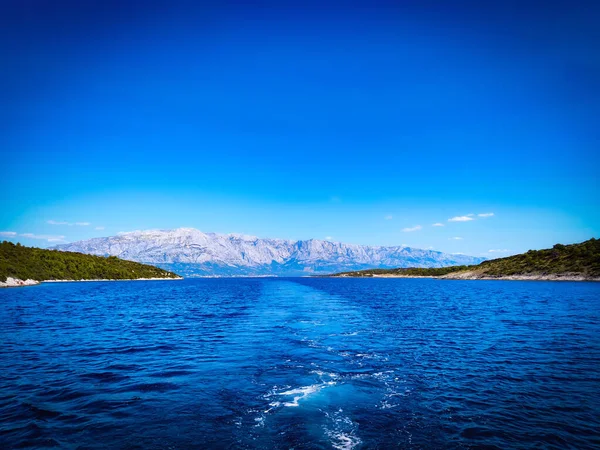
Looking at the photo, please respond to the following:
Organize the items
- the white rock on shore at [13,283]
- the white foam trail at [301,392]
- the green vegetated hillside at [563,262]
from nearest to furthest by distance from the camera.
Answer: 1. the white foam trail at [301,392]
2. the white rock on shore at [13,283]
3. the green vegetated hillside at [563,262]

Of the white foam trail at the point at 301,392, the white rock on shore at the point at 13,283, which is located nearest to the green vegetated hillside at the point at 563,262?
the white foam trail at the point at 301,392

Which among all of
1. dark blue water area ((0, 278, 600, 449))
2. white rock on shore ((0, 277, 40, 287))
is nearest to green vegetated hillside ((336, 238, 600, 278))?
dark blue water area ((0, 278, 600, 449))

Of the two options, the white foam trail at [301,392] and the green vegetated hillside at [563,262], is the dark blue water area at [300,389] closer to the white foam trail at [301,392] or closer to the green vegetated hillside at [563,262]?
the white foam trail at [301,392]

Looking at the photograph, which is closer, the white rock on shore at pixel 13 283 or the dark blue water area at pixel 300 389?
the dark blue water area at pixel 300 389

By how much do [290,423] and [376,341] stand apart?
2098 centimetres

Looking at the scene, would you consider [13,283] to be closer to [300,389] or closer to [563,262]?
[300,389]

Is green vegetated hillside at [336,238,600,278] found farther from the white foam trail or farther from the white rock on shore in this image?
the white rock on shore

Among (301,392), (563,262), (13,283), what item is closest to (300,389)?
(301,392)

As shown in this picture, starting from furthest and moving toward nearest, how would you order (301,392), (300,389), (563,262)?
(563,262), (300,389), (301,392)

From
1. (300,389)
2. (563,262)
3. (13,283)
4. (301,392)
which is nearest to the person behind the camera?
(301,392)

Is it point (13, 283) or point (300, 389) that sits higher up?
point (300, 389)

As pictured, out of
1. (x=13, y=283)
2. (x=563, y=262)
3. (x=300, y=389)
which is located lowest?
(x=13, y=283)

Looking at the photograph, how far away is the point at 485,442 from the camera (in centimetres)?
1325

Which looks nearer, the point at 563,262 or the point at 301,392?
the point at 301,392
